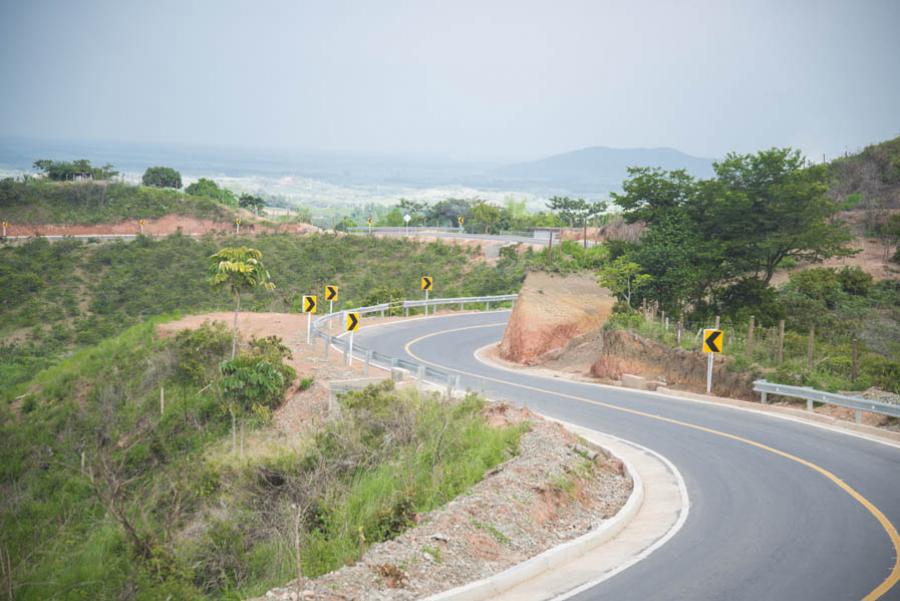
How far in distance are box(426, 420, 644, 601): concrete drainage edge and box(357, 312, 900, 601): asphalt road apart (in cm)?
86

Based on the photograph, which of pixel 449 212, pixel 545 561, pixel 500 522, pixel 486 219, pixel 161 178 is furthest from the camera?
pixel 449 212

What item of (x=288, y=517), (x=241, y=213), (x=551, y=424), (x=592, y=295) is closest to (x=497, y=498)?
(x=288, y=517)

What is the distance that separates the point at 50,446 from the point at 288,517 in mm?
20809

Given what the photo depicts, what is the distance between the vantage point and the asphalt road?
10094 millimetres

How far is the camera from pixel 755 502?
1385 centimetres

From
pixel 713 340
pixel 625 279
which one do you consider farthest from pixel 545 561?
pixel 625 279

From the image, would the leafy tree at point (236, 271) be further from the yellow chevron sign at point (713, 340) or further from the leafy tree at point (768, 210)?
the leafy tree at point (768, 210)

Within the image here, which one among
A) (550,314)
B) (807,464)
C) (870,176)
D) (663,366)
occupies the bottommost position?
(663,366)

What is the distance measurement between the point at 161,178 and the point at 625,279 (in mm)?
82840

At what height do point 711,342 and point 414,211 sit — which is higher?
point 414,211

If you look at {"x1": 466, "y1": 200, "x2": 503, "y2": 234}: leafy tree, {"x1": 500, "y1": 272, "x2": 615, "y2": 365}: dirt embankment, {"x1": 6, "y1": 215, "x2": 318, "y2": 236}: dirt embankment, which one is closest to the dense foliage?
{"x1": 500, "y1": 272, "x2": 615, "y2": 365}: dirt embankment

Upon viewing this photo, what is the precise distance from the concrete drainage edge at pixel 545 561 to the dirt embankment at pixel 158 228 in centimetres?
7223

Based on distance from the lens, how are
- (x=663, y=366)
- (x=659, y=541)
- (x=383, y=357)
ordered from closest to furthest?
1. (x=659, y=541)
2. (x=383, y=357)
3. (x=663, y=366)

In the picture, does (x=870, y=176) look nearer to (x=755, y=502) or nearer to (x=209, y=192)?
(x=755, y=502)
